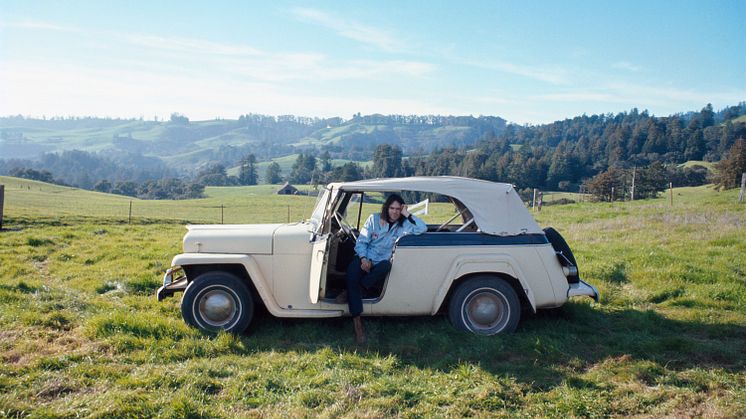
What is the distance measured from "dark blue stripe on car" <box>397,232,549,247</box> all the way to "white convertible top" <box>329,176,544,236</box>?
0.21 ft

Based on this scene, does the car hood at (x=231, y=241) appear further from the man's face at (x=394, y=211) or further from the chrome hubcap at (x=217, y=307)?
the man's face at (x=394, y=211)

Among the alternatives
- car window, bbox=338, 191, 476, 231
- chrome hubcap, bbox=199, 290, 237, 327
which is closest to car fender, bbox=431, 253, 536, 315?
car window, bbox=338, 191, 476, 231

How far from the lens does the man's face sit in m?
5.95

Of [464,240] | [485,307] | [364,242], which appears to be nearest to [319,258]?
[364,242]

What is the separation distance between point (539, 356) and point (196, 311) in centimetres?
374

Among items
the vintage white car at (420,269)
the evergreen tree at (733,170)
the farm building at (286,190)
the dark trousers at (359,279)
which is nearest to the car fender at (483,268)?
the vintage white car at (420,269)

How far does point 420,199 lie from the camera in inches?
241

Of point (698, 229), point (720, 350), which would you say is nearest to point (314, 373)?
point (720, 350)

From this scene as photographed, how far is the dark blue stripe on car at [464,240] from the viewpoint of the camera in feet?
18.9

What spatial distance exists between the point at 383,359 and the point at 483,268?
1.51m

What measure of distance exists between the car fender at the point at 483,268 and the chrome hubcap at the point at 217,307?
235cm

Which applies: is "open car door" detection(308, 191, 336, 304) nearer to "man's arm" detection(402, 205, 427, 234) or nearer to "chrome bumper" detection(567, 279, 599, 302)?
"man's arm" detection(402, 205, 427, 234)

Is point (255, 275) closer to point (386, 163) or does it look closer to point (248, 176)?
point (386, 163)

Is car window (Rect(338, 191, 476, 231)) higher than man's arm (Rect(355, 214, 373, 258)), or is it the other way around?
car window (Rect(338, 191, 476, 231))
